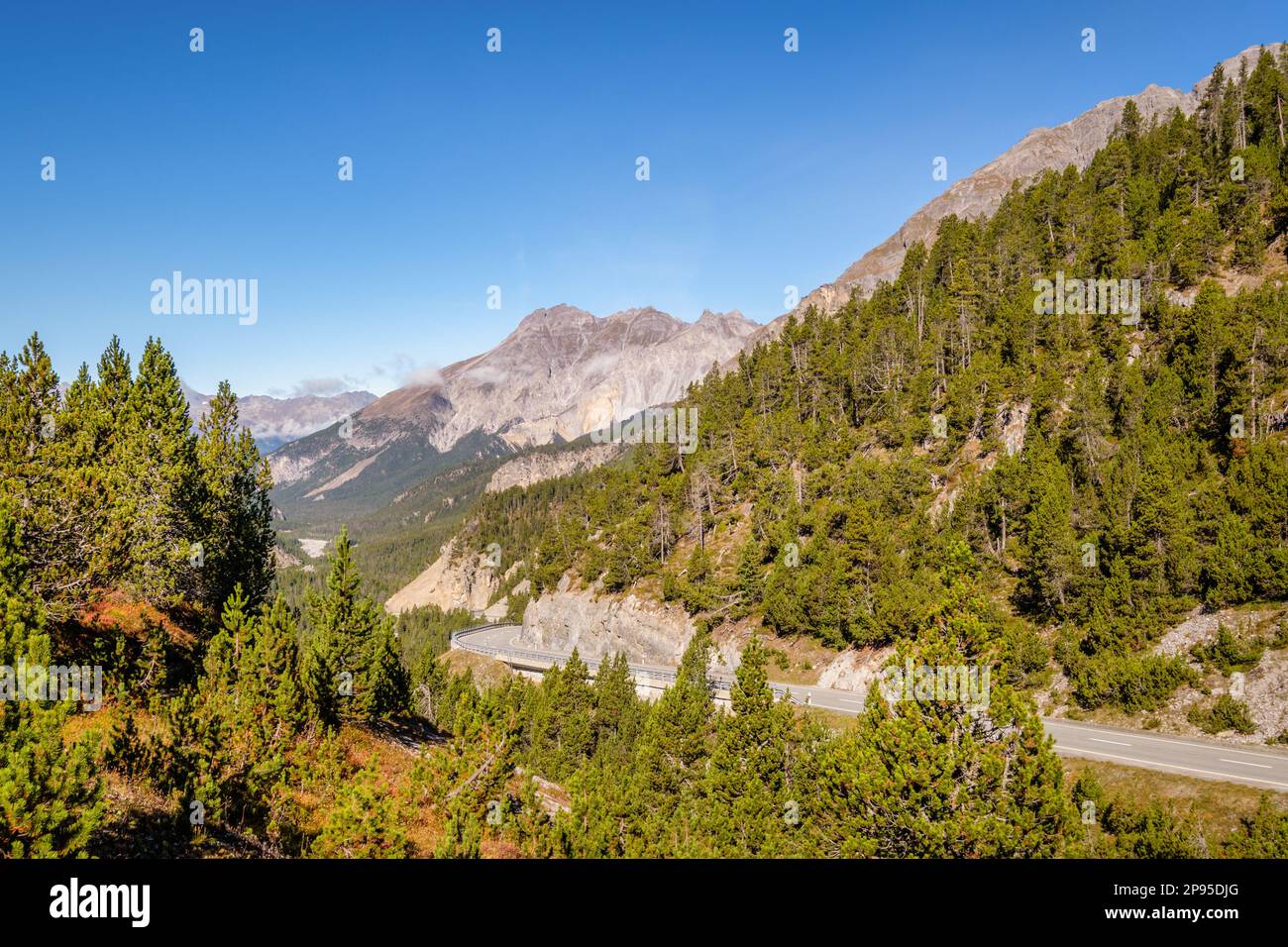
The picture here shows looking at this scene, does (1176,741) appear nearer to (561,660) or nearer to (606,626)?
(606,626)

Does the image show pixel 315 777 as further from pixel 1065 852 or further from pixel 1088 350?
pixel 1088 350

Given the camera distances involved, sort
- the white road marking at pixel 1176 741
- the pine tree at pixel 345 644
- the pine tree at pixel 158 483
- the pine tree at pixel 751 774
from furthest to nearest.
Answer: the white road marking at pixel 1176 741 → the pine tree at pixel 345 644 → the pine tree at pixel 751 774 → the pine tree at pixel 158 483

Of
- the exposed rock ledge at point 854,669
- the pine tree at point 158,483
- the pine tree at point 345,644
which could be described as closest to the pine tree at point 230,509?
the pine tree at point 158,483

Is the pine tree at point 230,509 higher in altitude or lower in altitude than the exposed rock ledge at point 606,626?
higher

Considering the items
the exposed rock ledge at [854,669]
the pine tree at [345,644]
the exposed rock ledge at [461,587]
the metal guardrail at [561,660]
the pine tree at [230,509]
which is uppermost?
the pine tree at [230,509]

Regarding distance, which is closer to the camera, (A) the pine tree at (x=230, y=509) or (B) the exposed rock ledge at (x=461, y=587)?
(A) the pine tree at (x=230, y=509)

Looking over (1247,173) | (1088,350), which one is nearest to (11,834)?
(1088,350)

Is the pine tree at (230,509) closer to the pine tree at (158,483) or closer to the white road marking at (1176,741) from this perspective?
the pine tree at (158,483)

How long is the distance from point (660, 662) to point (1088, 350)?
177 ft

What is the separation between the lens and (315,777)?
17.7 meters

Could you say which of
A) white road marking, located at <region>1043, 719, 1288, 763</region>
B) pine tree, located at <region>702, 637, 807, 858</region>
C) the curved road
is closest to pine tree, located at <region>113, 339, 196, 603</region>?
pine tree, located at <region>702, 637, 807, 858</region>

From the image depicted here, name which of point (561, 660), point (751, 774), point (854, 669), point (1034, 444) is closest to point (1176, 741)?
point (854, 669)

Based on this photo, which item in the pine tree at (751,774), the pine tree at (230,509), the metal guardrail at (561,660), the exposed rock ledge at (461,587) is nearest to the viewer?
the pine tree at (751,774)
